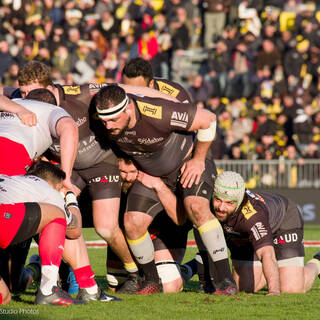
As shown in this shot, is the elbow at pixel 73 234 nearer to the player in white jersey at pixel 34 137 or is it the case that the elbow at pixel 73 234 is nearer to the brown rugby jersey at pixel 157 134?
→ the player in white jersey at pixel 34 137

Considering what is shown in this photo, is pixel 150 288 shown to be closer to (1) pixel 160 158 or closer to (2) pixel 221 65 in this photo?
(1) pixel 160 158

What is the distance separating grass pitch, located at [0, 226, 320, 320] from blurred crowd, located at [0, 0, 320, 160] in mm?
11497

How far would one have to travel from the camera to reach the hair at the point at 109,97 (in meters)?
8.40

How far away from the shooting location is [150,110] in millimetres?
8727

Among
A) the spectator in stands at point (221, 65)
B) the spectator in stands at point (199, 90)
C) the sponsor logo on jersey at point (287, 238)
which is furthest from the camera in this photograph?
the spectator in stands at point (221, 65)

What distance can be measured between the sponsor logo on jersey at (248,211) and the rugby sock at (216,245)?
32cm

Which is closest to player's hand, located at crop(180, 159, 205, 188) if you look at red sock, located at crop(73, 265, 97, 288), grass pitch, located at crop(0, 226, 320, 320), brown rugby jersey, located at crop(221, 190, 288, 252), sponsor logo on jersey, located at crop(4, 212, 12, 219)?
brown rugby jersey, located at crop(221, 190, 288, 252)

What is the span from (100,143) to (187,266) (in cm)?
194

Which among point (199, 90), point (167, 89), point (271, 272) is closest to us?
point (271, 272)

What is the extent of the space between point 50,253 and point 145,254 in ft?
7.00

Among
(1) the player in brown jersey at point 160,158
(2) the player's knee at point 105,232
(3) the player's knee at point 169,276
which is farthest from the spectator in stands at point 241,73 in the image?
(2) the player's knee at point 105,232

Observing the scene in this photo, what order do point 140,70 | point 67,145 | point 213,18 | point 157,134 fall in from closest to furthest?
point 67,145, point 157,134, point 140,70, point 213,18

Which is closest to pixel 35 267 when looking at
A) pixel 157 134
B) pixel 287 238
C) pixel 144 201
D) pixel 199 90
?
pixel 144 201

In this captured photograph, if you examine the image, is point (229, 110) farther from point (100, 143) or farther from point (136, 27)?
point (100, 143)
